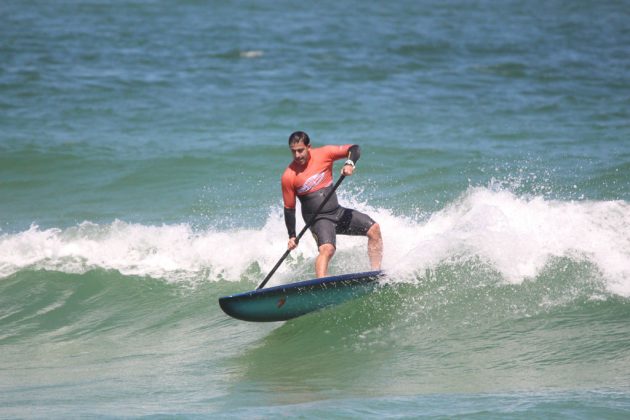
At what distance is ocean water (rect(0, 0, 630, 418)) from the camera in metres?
7.06

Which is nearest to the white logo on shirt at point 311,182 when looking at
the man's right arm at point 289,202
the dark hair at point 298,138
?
the man's right arm at point 289,202

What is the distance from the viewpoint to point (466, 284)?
350 inches

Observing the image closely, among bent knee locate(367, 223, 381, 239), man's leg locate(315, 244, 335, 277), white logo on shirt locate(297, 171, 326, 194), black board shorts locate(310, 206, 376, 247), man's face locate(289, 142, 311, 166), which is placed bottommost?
man's leg locate(315, 244, 335, 277)

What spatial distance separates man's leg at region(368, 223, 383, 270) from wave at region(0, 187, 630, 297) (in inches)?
6.2

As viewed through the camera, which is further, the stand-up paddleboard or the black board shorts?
the black board shorts

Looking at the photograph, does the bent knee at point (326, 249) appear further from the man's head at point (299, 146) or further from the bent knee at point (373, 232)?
the man's head at point (299, 146)

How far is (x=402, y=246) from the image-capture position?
1022cm

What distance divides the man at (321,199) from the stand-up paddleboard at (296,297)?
0.17m

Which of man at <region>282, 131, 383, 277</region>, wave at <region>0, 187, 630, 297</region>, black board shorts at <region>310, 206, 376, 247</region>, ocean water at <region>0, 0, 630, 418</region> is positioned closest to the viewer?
ocean water at <region>0, 0, 630, 418</region>

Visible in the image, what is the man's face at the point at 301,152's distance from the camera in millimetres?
7766

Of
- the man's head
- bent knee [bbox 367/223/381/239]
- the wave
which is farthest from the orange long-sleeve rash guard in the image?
the wave

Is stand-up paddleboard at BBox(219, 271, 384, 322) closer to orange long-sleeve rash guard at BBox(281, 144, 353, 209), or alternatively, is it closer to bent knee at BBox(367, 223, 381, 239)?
bent knee at BBox(367, 223, 381, 239)

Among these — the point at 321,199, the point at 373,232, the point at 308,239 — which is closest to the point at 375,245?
the point at 373,232

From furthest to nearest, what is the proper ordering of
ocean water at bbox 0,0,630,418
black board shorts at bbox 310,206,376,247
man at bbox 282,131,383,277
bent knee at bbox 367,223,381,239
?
1. bent knee at bbox 367,223,381,239
2. black board shorts at bbox 310,206,376,247
3. man at bbox 282,131,383,277
4. ocean water at bbox 0,0,630,418
